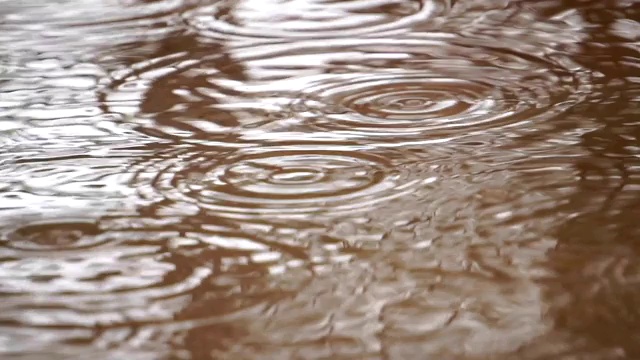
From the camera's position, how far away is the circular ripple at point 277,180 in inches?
34.8

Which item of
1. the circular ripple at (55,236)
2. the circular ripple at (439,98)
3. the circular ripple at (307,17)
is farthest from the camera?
→ the circular ripple at (307,17)

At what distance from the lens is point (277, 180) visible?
0.93m

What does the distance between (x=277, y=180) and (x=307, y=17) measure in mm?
584

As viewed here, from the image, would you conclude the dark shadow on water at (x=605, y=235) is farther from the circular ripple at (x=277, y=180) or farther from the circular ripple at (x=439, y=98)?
the circular ripple at (x=277, y=180)

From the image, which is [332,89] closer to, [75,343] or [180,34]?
[180,34]

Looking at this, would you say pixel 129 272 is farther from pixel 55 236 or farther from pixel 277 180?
pixel 277 180

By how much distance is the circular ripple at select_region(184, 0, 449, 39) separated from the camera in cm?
139

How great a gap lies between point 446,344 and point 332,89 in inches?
22.2

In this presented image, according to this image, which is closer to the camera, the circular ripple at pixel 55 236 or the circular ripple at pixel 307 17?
the circular ripple at pixel 55 236

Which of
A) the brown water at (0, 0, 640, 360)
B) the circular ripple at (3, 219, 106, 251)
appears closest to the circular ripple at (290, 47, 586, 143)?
the brown water at (0, 0, 640, 360)

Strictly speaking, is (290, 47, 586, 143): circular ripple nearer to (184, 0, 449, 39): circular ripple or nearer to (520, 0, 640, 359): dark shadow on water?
(520, 0, 640, 359): dark shadow on water

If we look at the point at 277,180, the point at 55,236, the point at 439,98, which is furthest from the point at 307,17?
the point at 55,236

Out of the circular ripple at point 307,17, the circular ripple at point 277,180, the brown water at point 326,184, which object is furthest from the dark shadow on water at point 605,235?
the circular ripple at point 307,17

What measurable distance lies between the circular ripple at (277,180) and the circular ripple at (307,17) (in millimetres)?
430
